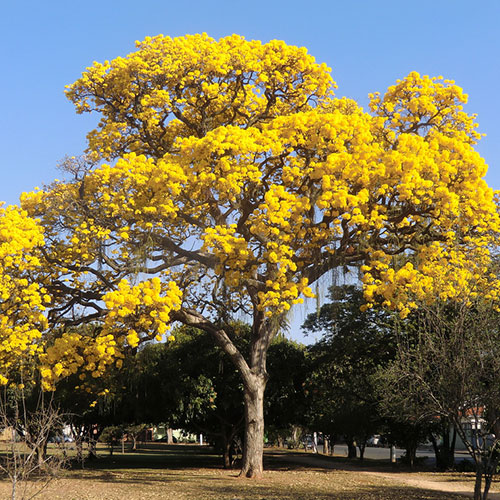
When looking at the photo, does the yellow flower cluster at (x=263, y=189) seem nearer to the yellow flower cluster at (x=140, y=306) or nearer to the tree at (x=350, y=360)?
the yellow flower cluster at (x=140, y=306)

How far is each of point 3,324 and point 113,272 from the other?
3.69 metres

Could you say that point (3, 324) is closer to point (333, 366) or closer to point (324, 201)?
point (324, 201)

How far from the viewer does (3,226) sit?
1574 cm

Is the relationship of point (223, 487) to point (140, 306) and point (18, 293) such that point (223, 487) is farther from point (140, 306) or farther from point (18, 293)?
point (18, 293)

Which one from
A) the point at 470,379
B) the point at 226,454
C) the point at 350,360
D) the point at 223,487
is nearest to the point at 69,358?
the point at 223,487

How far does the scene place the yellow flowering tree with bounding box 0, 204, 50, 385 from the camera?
15.5m

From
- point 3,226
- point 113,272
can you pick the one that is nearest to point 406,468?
point 113,272

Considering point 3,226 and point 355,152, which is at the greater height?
point 355,152

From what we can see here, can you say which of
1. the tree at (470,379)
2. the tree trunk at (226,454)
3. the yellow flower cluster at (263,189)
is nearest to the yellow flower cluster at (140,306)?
the yellow flower cluster at (263,189)

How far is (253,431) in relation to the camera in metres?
19.4

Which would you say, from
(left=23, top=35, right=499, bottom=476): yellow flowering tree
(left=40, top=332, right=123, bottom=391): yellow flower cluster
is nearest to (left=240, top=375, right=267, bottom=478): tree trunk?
(left=23, top=35, right=499, bottom=476): yellow flowering tree

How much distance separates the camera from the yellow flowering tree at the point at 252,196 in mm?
15648

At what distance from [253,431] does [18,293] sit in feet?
26.2

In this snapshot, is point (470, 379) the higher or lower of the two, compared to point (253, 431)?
higher
